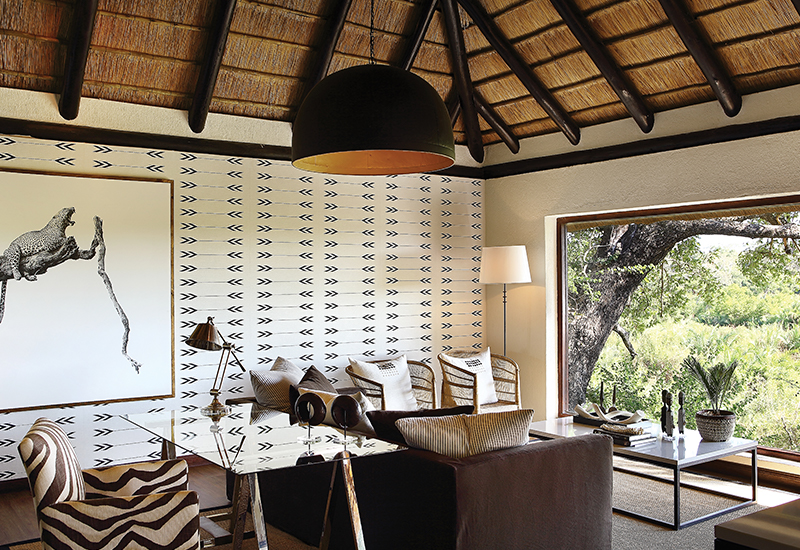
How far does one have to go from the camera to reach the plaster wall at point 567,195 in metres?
5.23

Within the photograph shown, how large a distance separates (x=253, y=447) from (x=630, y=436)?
2.56 m

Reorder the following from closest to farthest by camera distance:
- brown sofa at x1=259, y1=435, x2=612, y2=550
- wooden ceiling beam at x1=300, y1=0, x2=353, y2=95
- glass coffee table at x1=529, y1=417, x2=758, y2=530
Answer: brown sofa at x1=259, y1=435, x2=612, y2=550 < glass coffee table at x1=529, y1=417, x2=758, y2=530 < wooden ceiling beam at x1=300, y1=0, x2=353, y2=95

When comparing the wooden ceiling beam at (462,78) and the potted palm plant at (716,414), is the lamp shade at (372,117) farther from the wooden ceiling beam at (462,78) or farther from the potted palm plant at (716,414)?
the wooden ceiling beam at (462,78)

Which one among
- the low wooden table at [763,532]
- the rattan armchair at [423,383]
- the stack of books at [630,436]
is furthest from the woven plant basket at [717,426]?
the low wooden table at [763,532]

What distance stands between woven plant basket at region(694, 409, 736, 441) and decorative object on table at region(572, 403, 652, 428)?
0.38m

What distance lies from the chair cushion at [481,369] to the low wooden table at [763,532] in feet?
16.3

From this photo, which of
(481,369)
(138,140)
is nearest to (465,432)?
(481,369)

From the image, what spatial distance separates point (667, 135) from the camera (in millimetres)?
5797

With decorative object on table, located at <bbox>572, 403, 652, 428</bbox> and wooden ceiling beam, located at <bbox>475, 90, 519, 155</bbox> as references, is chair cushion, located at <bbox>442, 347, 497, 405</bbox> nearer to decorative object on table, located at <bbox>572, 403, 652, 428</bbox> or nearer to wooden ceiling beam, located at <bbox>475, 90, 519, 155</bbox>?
decorative object on table, located at <bbox>572, 403, 652, 428</bbox>

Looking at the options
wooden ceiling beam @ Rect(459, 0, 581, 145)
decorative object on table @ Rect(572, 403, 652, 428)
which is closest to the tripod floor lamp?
wooden ceiling beam @ Rect(459, 0, 581, 145)

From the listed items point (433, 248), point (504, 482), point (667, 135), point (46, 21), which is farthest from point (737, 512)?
point (46, 21)

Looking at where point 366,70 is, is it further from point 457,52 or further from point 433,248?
point 433,248

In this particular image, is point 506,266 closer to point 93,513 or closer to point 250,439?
point 250,439

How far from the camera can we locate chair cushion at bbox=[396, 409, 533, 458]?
3.16 meters
